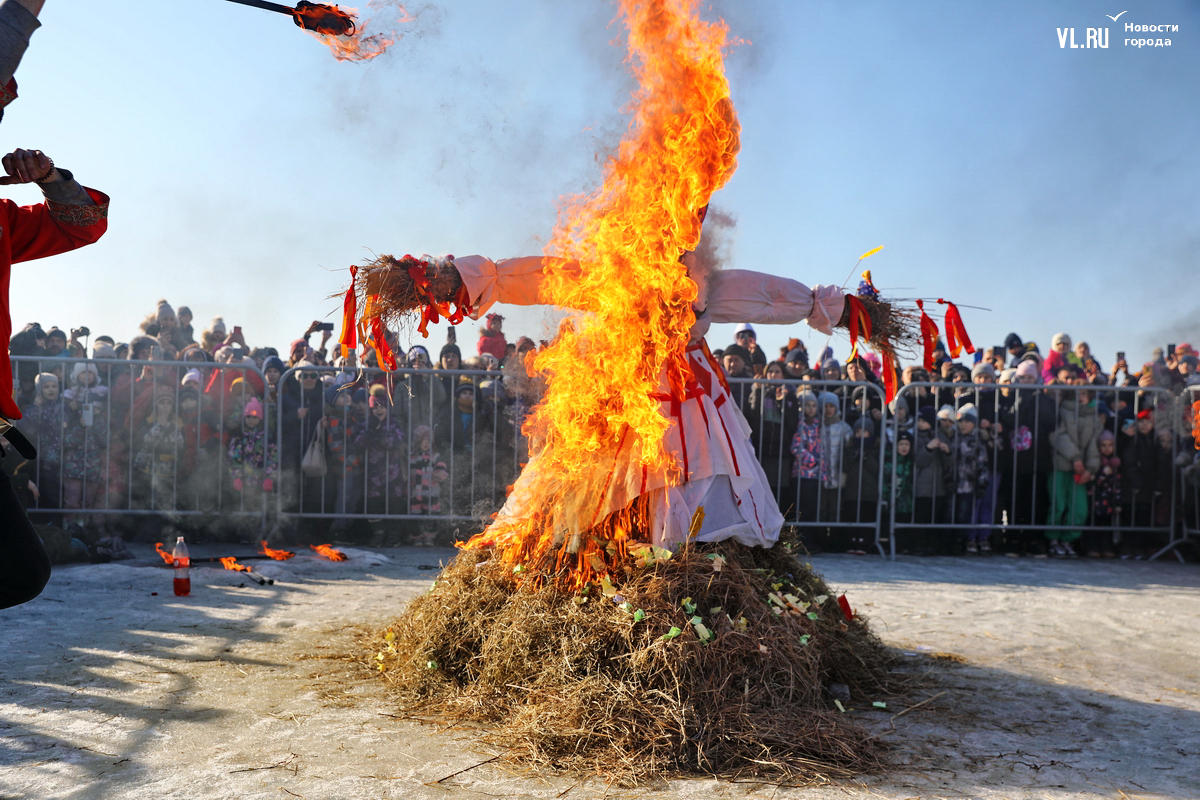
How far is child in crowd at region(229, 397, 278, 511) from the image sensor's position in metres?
9.12

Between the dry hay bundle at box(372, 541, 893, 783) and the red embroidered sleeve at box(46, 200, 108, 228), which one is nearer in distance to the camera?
the red embroidered sleeve at box(46, 200, 108, 228)

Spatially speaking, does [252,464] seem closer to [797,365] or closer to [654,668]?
[797,365]

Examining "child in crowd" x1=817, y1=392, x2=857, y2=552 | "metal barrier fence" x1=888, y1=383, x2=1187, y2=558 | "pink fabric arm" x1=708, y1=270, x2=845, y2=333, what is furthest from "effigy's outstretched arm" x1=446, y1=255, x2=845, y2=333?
"metal barrier fence" x1=888, y1=383, x2=1187, y2=558

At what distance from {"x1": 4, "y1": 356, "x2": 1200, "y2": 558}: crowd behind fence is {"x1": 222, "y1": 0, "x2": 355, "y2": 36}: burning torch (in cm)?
505

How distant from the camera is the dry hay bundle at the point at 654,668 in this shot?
3496 mm

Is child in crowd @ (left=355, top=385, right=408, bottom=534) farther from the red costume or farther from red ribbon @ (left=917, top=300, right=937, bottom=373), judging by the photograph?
red ribbon @ (left=917, top=300, right=937, bottom=373)

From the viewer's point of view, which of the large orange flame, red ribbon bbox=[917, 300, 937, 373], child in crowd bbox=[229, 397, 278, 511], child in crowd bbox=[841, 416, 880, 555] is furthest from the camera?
child in crowd bbox=[841, 416, 880, 555]

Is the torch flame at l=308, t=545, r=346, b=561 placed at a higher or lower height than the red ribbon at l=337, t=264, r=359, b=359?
lower

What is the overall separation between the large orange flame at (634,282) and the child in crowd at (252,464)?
5.71m

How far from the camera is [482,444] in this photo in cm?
928

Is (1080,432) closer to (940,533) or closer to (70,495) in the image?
(940,533)

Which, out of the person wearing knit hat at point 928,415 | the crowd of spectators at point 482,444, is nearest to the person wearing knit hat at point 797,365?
the crowd of spectators at point 482,444

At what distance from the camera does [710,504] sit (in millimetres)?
4363

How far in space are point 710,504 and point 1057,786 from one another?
73.8 inches
